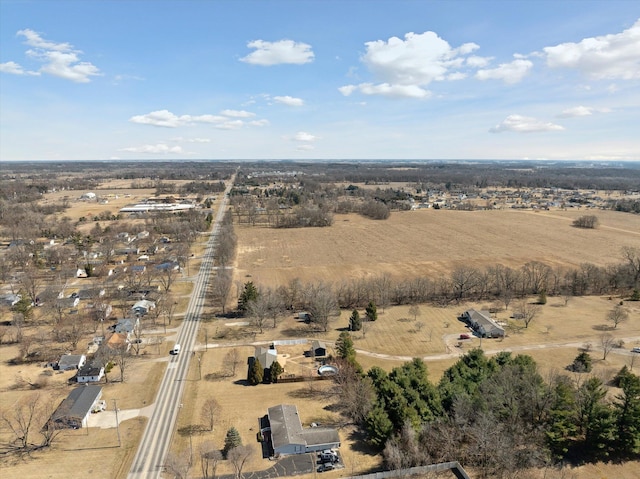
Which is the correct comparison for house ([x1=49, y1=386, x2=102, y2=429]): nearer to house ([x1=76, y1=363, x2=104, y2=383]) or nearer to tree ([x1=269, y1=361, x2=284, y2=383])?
house ([x1=76, y1=363, x2=104, y2=383])

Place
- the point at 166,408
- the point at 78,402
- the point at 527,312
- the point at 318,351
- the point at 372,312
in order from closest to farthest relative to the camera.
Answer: the point at 78,402 → the point at 166,408 → the point at 318,351 → the point at 372,312 → the point at 527,312

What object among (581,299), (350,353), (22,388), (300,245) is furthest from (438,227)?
(22,388)

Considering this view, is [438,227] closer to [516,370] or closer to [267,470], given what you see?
[516,370]

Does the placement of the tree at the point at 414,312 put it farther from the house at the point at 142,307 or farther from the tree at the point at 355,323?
the house at the point at 142,307

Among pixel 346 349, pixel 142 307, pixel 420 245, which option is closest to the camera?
pixel 346 349

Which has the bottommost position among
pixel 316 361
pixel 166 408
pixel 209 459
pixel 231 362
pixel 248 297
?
pixel 209 459

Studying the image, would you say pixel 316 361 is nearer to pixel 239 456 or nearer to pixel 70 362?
pixel 239 456

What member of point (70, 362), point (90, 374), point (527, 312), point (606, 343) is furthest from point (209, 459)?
point (527, 312)
